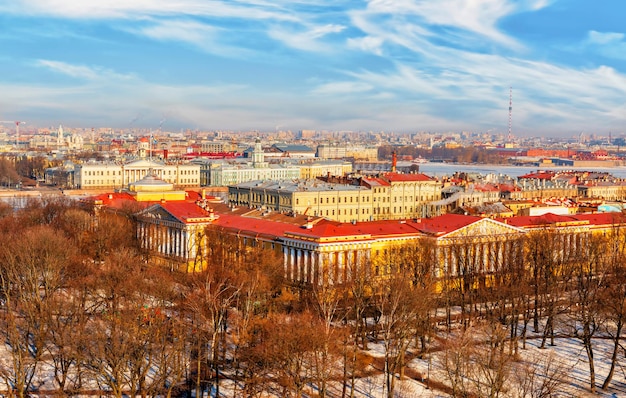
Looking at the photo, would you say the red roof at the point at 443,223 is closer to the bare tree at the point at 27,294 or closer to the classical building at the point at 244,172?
the bare tree at the point at 27,294

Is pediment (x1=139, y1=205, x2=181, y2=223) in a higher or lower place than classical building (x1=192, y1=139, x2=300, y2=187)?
higher

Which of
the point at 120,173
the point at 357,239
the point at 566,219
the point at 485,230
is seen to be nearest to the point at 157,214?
the point at 357,239

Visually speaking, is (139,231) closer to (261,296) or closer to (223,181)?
(261,296)

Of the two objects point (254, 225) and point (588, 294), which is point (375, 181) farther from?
point (588, 294)

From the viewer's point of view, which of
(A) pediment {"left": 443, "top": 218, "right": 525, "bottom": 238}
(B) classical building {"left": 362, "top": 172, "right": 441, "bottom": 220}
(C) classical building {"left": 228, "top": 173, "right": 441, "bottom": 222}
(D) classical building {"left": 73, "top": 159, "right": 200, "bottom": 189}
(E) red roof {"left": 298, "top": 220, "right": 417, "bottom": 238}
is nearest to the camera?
(E) red roof {"left": 298, "top": 220, "right": 417, "bottom": 238}

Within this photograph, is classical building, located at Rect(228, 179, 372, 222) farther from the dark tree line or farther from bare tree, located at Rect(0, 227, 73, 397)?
bare tree, located at Rect(0, 227, 73, 397)

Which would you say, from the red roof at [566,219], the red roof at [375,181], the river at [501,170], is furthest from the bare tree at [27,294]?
the river at [501,170]

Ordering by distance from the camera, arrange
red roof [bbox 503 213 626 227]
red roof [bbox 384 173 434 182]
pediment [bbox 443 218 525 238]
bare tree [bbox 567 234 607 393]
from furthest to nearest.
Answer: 1. red roof [bbox 384 173 434 182]
2. red roof [bbox 503 213 626 227]
3. pediment [bbox 443 218 525 238]
4. bare tree [bbox 567 234 607 393]

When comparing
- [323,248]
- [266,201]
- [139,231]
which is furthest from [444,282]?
[266,201]

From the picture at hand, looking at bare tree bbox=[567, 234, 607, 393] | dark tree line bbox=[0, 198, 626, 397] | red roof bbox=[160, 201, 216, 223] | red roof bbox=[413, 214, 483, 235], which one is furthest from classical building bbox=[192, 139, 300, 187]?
bare tree bbox=[567, 234, 607, 393]
